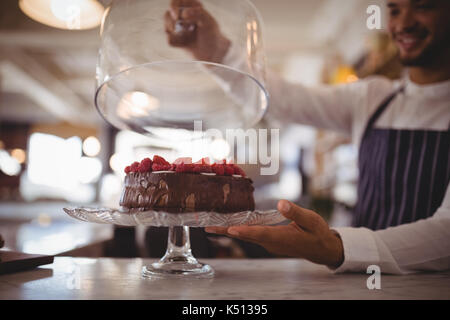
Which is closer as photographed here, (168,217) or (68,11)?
(168,217)

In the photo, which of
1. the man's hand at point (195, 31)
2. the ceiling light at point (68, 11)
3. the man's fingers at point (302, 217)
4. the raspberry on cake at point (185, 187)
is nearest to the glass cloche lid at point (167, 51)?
the man's hand at point (195, 31)

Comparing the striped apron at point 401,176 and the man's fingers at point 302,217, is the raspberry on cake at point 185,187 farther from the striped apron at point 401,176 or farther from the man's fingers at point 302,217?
the striped apron at point 401,176

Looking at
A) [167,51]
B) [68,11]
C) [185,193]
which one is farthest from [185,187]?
[68,11]

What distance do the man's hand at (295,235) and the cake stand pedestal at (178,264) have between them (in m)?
0.09

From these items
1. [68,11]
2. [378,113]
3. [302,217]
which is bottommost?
[302,217]

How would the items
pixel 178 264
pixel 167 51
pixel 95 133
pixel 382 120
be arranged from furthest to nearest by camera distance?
pixel 95 133 → pixel 382 120 → pixel 167 51 → pixel 178 264

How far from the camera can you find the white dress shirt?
2.75ft

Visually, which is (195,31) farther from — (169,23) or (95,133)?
(95,133)

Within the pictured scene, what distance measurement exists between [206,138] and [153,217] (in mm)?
674

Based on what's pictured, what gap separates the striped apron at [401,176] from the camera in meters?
1.18

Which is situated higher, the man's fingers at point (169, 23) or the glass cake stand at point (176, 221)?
the man's fingers at point (169, 23)

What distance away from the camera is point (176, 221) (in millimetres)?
662

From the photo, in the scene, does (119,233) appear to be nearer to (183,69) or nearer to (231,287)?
(183,69)

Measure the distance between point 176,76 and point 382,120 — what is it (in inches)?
29.4
